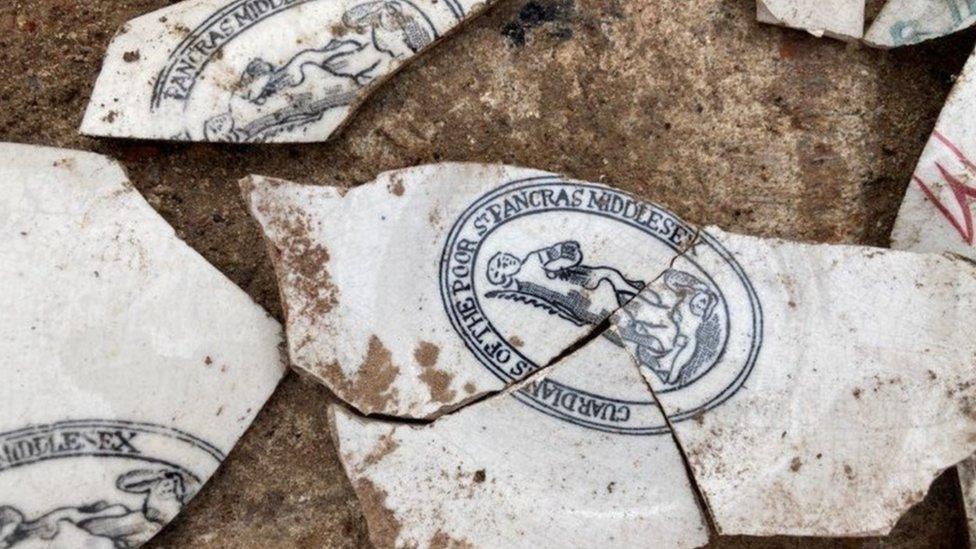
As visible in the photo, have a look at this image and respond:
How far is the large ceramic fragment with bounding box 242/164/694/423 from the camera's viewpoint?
5.09ft

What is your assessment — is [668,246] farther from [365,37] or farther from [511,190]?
[365,37]

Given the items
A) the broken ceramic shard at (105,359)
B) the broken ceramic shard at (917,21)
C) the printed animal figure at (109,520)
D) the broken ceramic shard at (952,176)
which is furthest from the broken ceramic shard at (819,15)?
the printed animal figure at (109,520)

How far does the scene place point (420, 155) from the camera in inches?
64.7

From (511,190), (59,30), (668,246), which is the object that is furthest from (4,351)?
(668,246)

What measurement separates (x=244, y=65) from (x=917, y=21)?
3.36ft

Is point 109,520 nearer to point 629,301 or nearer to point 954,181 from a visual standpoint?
point 629,301

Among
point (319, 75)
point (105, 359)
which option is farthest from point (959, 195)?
point (105, 359)

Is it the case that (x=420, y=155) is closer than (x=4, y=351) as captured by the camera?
No

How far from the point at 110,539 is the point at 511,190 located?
0.78 meters

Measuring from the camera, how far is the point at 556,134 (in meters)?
1.64

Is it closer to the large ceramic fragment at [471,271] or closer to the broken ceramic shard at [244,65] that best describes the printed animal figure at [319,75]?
the broken ceramic shard at [244,65]

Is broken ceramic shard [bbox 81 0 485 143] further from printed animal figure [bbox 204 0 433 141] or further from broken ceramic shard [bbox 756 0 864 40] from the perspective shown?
broken ceramic shard [bbox 756 0 864 40]

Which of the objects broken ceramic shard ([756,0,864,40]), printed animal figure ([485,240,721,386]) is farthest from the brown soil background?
printed animal figure ([485,240,721,386])

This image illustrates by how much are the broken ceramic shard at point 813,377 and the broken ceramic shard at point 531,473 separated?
5cm
